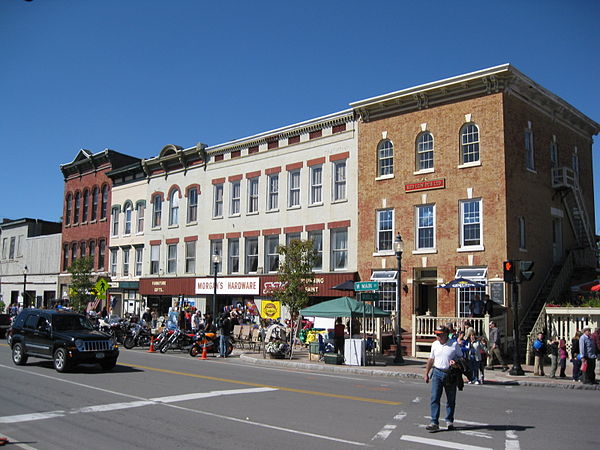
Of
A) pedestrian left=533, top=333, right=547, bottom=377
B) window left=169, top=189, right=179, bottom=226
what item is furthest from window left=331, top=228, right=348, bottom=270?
window left=169, top=189, right=179, bottom=226

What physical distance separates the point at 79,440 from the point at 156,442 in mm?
1170

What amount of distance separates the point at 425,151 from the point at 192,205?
17.0 metres

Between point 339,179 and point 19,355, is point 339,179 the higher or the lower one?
the higher one

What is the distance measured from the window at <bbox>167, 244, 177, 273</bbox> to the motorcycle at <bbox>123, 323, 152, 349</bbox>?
10.6 metres

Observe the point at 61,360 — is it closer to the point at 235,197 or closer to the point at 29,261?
the point at 235,197

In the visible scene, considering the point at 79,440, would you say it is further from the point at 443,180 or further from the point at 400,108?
the point at 400,108

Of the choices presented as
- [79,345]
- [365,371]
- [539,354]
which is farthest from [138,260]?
[539,354]

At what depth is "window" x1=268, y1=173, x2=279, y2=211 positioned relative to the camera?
3347cm

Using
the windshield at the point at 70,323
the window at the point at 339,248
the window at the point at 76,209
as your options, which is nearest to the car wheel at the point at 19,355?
the windshield at the point at 70,323

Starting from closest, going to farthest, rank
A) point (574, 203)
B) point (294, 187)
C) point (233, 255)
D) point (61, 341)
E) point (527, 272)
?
point (61, 341) < point (527, 272) < point (574, 203) < point (294, 187) < point (233, 255)

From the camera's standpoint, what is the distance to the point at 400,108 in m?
28.2

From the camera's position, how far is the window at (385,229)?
92.1 ft

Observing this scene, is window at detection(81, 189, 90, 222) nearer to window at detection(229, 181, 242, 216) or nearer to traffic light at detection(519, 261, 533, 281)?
window at detection(229, 181, 242, 216)

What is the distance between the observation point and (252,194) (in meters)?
34.8
